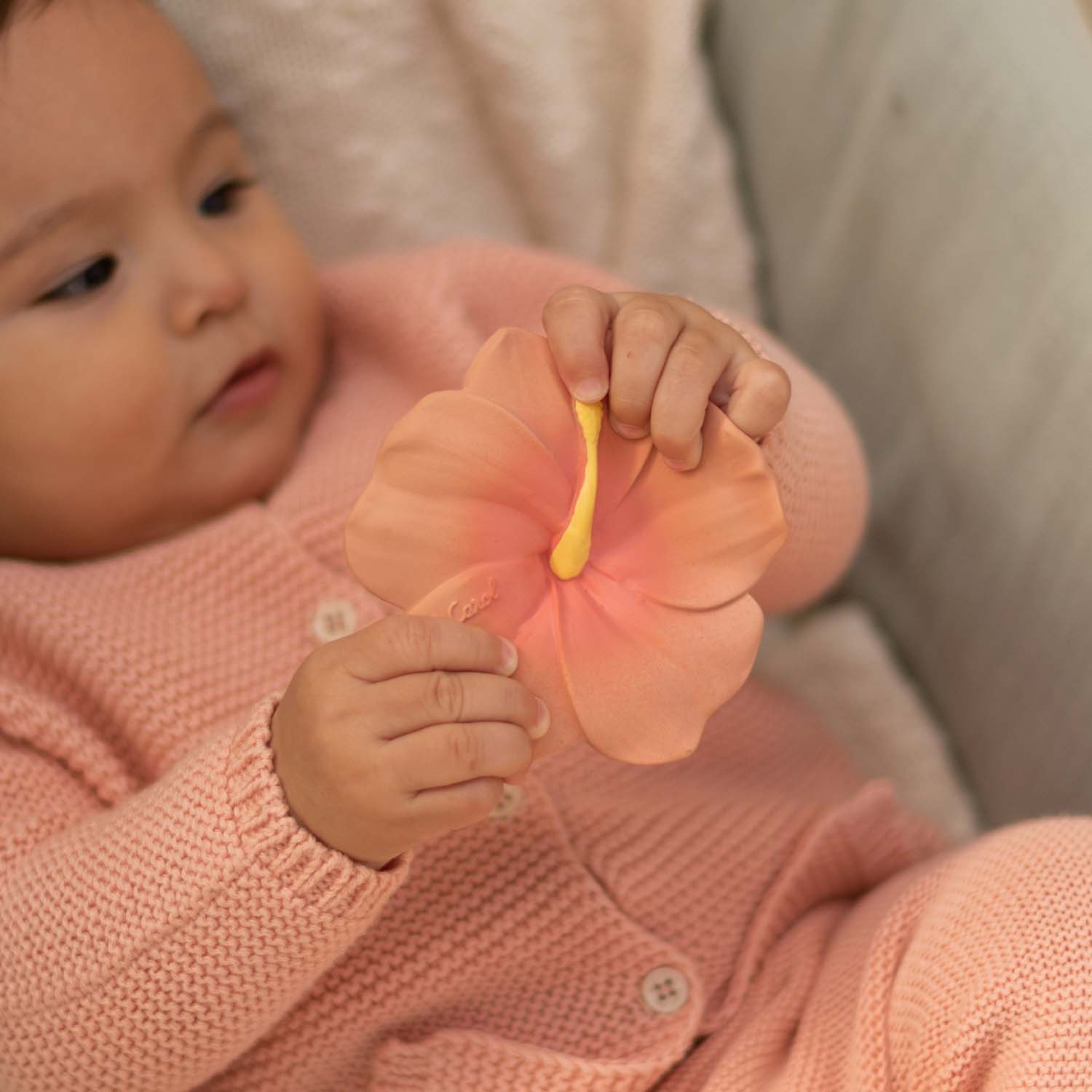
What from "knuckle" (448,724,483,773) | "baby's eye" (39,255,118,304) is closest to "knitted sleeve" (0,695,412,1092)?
"knuckle" (448,724,483,773)

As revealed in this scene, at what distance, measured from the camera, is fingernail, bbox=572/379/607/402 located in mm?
593

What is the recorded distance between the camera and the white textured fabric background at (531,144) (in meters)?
1.05

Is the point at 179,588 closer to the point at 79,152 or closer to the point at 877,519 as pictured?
the point at 79,152

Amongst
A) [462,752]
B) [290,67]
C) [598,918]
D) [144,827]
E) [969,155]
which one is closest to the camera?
[462,752]

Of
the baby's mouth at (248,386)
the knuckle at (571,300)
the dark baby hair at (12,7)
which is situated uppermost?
the dark baby hair at (12,7)

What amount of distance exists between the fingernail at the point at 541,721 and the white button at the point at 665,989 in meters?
0.28

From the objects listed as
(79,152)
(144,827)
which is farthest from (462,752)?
(79,152)

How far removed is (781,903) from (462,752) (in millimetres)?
375

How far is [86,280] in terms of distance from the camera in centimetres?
82

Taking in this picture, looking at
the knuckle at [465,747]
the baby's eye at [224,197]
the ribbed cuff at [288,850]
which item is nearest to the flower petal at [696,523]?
the knuckle at [465,747]

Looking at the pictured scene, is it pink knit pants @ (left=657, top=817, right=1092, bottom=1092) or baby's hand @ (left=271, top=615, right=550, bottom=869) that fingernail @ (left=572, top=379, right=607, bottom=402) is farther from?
pink knit pants @ (left=657, top=817, right=1092, bottom=1092)

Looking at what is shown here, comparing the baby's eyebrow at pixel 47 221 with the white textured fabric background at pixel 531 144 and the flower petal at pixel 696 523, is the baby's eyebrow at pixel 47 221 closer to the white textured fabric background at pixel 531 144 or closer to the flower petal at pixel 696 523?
the white textured fabric background at pixel 531 144

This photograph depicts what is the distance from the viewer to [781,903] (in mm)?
846

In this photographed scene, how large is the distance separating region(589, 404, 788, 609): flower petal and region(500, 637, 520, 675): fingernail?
0.06 m
